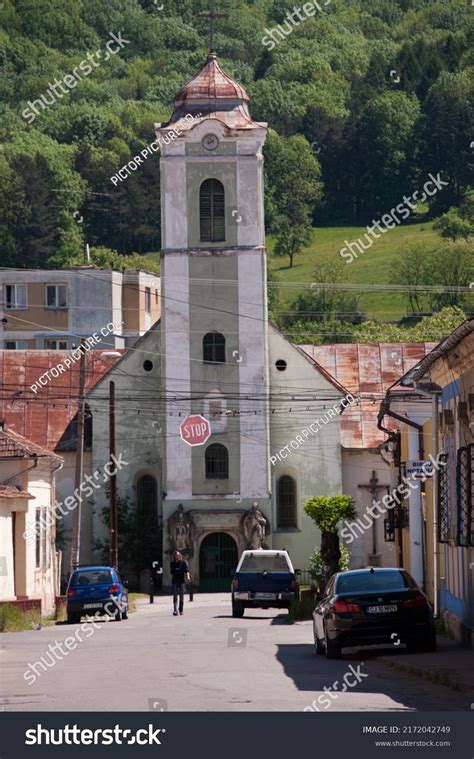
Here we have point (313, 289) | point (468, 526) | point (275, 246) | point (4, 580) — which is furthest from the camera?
point (275, 246)

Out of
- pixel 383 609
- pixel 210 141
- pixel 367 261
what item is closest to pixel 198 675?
pixel 383 609

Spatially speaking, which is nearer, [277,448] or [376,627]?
[376,627]

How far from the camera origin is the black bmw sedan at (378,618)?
25.2 m

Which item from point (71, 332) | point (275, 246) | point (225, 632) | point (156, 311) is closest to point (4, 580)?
point (225, 632)

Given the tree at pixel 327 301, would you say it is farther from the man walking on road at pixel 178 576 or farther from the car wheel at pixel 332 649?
the car wheel at pixel 332 649

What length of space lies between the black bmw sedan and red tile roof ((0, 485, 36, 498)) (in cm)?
1862

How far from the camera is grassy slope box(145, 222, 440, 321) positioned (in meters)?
139

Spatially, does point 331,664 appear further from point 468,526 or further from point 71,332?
point 71,332

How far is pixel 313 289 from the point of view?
138 metres

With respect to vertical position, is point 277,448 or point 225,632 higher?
point 277,448

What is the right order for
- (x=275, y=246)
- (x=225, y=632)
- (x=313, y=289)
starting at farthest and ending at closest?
(x=275, y=246) < (x=313, y=289) < (x=225, y=632)

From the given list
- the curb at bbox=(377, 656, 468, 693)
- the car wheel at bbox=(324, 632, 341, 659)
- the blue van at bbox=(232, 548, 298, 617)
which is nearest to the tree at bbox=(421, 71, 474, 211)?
the blue van at bbox=(232, 548, 298, 617)

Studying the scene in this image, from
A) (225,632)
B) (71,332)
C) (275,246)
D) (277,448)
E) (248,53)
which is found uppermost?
(248,53)
